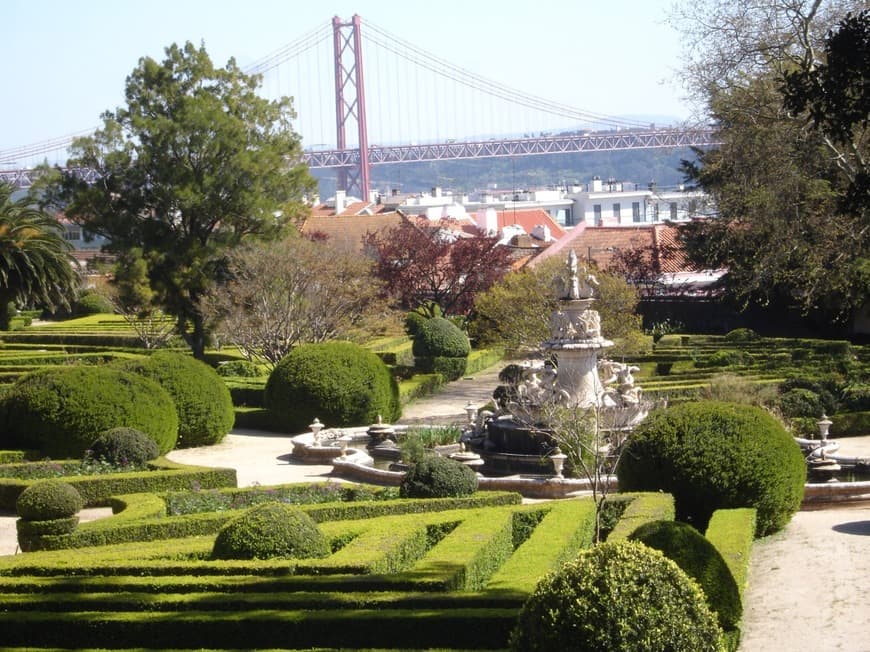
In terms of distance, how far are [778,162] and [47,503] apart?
19239mm

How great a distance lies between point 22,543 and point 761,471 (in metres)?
8.43

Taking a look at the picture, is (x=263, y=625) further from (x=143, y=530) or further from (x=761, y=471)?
(x=761, y=471)

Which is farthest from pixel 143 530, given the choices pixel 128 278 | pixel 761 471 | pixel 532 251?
pixel 532 251

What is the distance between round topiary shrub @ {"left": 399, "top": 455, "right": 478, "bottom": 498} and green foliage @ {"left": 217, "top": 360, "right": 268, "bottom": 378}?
16.9m

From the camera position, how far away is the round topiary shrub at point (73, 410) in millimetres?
21484

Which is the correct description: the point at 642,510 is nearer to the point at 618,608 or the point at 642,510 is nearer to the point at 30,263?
the point at 618,608

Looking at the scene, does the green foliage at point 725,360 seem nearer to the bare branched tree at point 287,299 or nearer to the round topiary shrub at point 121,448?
the bare branched tree at point 287,299

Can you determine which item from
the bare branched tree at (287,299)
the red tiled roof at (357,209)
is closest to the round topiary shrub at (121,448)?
the bare branched tree at (287,299)

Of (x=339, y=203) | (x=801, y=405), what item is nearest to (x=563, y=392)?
(x=801, y=405)

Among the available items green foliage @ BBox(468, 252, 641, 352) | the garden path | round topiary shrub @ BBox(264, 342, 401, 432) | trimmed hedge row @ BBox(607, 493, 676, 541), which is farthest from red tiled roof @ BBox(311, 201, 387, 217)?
trimmed hedge row @ BBox(607, 493, 676, 541)

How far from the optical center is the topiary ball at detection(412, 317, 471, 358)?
114ft

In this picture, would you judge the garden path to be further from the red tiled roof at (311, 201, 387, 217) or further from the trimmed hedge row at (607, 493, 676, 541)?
the red tiled roof at (311, 201, 387, 217)

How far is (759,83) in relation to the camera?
2784 cm

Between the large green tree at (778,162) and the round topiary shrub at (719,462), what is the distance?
8.35m
